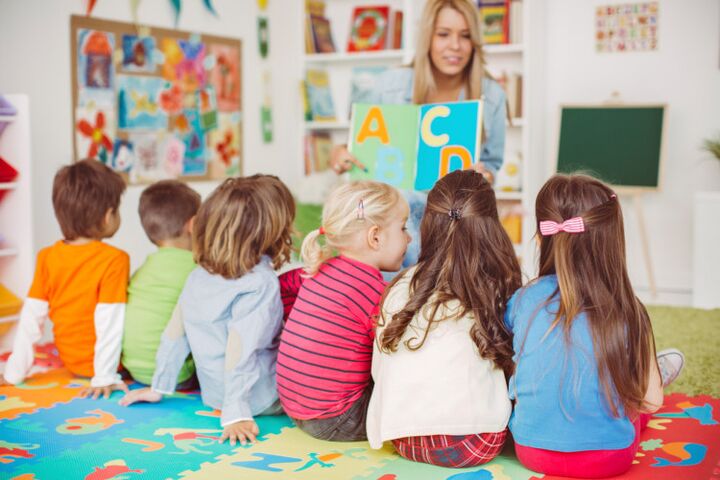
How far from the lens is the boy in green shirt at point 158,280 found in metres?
2.56

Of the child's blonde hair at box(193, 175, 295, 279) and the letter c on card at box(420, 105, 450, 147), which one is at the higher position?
the letter c on card at box(420, 105, 450, 147)

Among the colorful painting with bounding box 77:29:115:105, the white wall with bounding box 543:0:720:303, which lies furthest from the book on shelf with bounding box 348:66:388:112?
the colorful painting with bounding box 77:29:115:105

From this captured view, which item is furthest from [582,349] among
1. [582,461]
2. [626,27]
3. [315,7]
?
[315,7]

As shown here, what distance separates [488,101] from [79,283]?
157 cm

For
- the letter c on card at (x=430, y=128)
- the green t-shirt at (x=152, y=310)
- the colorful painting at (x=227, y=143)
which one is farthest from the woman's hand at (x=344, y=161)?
the colorful painting at (x=227, y=143)

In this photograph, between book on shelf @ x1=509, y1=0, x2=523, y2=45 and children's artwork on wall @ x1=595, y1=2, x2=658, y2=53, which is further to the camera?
children's artwork on wall @ x1=595, y1=2, x2=658, y2=53

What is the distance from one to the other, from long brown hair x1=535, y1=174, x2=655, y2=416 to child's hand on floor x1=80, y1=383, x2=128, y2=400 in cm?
144

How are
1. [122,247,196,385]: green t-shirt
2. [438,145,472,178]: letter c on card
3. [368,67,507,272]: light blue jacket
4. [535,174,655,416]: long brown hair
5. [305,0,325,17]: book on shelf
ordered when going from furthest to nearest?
[305,0,325,17]: book on shelf
[368,67,507,272]: light blue jacket
[438,145,472,178]: letter c on card
[122,247,196,385]: green t-shirt
[535,174,655,416]: long brown hair

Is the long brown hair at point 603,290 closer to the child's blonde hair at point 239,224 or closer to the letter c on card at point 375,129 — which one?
the child's blonde hair at point 239,224

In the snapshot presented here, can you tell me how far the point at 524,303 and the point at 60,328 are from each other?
5.15ft

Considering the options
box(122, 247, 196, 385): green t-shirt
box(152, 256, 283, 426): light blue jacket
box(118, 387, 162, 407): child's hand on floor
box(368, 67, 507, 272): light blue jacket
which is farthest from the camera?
box(368, 67, 507, 272): light blue jacket

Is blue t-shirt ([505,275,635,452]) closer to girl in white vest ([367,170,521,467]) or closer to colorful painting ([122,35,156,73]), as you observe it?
girl in white vest ([367,170,521,467])

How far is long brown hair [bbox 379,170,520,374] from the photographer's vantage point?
1886mm

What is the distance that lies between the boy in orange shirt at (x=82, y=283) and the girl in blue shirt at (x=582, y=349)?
1.35 m
